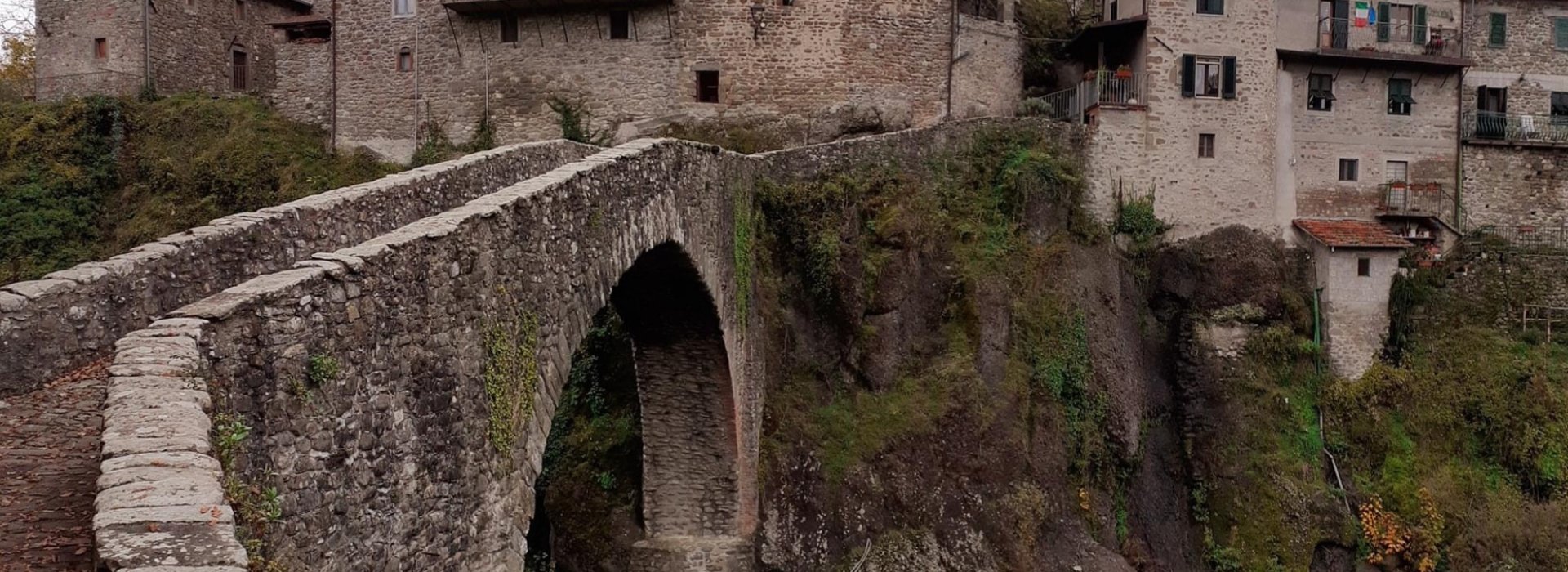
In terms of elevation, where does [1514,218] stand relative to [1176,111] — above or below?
below

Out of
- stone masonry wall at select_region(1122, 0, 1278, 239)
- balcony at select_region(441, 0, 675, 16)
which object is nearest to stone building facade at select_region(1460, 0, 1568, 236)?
stone masonry wall at select_region(1122, 0, 1278, 239)

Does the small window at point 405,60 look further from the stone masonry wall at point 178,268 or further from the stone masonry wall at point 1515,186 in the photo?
the stone masonry wall at point 1515,186

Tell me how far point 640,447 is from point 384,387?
12.8 m

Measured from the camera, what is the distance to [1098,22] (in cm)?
3020

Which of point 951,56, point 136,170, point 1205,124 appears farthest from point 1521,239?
point 136,170

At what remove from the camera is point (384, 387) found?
8.66 metres

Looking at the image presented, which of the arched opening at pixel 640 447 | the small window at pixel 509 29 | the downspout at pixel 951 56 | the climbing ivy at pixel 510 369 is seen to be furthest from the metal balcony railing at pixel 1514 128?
the climbing ivy at pixel 510 369

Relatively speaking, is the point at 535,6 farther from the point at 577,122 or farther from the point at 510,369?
the point at 510,369

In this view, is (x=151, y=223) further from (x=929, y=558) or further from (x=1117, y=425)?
(x=1117, y=425)

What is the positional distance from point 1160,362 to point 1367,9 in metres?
9.97

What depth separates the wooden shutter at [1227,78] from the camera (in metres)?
28.6

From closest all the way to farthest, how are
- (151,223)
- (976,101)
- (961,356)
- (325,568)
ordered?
(325,568) < (961,356) < (151,223) < (976,101)

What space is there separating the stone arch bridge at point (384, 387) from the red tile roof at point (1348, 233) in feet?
55.9

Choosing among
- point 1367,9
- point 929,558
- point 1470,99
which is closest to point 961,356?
point 929,558
